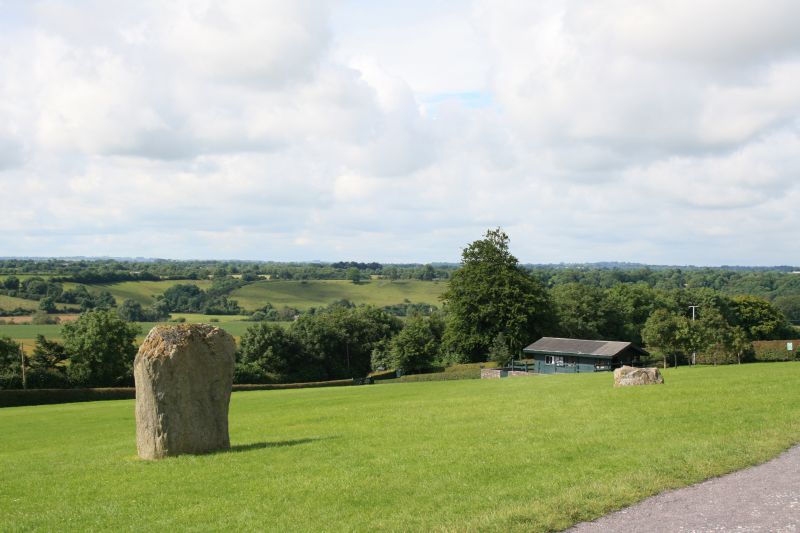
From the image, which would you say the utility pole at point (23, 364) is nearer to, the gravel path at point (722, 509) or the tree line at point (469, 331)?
the tree line at point (469, 331)

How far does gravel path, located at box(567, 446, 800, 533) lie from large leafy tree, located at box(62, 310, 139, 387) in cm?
7801

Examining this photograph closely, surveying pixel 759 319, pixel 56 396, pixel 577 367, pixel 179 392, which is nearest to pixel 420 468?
pixel 179 392

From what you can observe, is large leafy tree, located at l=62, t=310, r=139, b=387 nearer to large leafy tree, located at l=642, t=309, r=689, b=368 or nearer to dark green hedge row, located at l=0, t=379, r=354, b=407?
dark green hedge row, located at l=0, t=379, r=354, b=407

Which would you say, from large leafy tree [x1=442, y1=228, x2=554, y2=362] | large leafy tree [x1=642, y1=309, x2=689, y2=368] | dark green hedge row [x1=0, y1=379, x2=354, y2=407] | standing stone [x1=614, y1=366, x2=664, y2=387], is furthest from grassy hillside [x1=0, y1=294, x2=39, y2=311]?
standing stone [x1=614, y1=366, x2=664, y2=387]

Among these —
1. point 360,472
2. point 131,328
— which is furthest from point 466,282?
point 360,472

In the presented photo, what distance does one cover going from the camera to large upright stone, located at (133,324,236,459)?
1778cm

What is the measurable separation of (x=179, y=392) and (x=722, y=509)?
13.4 meters

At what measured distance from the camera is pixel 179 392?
1786 centimetres

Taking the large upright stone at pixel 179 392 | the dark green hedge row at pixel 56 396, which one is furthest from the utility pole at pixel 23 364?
the large upright stone at pixel 179 392

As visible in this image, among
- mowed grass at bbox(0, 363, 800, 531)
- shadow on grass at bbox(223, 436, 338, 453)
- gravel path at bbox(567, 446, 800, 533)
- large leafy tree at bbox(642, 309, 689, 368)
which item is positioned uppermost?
gravel path at bbox(567, 446, 800, 533)

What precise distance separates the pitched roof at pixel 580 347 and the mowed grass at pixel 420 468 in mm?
48552

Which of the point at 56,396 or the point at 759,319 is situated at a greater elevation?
the point at 759,319

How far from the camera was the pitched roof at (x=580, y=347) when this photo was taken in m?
73.3

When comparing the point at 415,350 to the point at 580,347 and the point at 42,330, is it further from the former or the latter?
the point at 42,330
